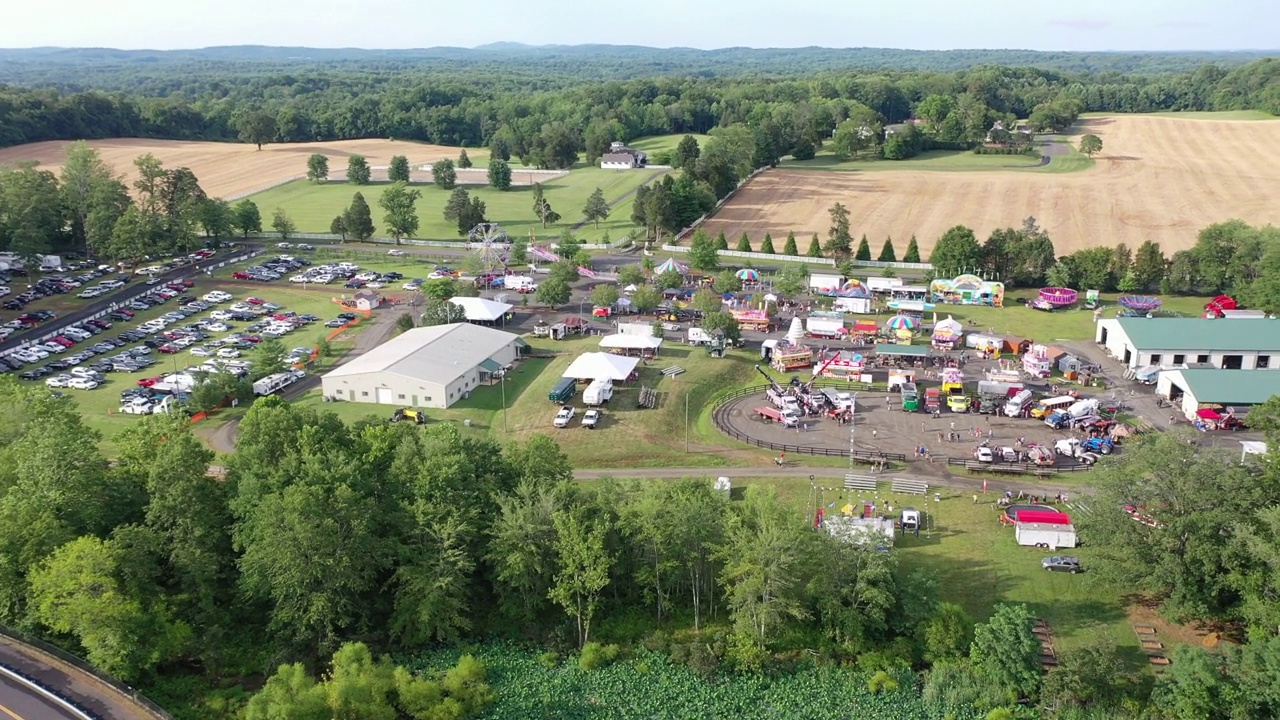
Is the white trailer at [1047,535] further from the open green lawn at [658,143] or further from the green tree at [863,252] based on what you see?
the open green lawn at [658,143]

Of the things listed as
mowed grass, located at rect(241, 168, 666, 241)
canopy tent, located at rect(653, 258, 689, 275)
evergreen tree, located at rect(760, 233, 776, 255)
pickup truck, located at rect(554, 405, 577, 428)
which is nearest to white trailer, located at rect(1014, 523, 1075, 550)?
pickup truck, located at rect(554, 405, 577, 428)

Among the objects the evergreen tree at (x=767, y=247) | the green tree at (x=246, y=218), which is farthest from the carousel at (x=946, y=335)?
the green tree at (x=246, y=218)

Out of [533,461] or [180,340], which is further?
[180,340]

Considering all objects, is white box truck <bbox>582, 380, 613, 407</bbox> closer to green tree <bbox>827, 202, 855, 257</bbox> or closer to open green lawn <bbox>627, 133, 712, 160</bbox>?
green tree <bbox>827, 202, 855, 257</bbox>

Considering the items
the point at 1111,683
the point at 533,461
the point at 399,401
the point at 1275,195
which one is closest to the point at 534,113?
the point at 1275,195

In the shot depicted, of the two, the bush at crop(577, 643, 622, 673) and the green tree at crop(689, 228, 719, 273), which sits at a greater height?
the green tree at crop(689, 228, 719, 273)

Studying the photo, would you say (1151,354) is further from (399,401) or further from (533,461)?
(399,401)

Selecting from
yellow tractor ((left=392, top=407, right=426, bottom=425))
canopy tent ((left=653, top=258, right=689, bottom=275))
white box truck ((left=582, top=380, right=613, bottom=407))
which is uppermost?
canopy tent ((left=653, top=258, right=689, bottom=275))
